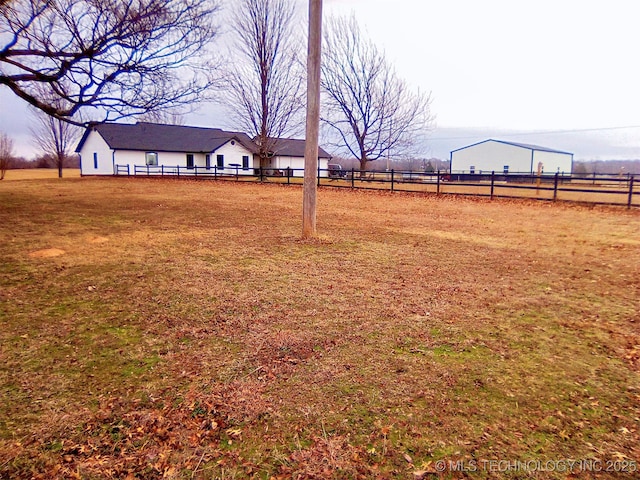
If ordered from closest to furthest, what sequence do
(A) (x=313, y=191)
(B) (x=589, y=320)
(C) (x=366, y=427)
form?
(C) (x=366, y=427)
(B) (x=589, y=320)
(A) (x=313, y=191)

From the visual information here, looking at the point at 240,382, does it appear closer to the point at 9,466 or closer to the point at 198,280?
the point at 9,466

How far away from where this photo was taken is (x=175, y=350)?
3.02 metres

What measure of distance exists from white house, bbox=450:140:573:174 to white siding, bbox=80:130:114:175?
3633 centimetres

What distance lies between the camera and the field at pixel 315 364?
1.95 metres

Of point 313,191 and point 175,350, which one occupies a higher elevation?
point 313,191

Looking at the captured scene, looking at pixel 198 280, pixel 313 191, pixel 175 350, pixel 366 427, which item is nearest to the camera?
pixel 366 427

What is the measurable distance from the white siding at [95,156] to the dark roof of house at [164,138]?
0.66 meters

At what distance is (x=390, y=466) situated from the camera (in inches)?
73.5

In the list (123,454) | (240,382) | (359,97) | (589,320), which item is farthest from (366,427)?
(359,97)

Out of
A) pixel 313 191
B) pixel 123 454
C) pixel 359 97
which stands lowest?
pixel 123 454

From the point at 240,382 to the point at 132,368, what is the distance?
2.61 ft

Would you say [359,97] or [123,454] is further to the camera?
[359,97]

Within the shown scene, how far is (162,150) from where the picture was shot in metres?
38.1

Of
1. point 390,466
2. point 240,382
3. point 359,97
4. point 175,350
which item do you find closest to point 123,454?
point 240,382
